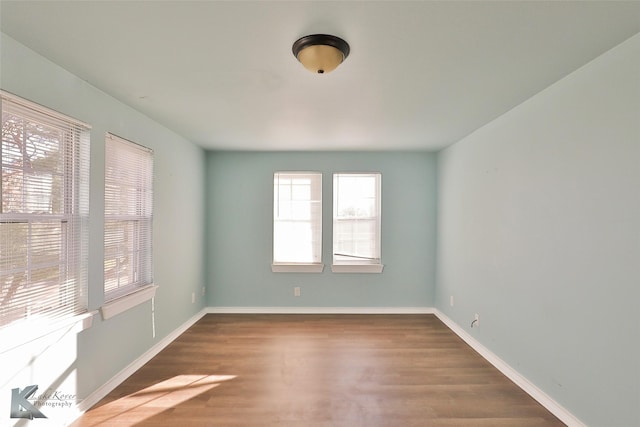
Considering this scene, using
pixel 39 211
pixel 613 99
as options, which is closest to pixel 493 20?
pixel 613 99

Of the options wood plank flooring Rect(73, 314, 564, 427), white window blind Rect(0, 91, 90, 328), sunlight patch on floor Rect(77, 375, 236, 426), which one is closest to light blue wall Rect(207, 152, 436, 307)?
wood plank flooring Rect(73, 314, 564, 427)

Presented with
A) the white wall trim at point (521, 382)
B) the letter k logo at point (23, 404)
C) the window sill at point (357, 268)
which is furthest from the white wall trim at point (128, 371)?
the white wall trim at point (521, 382)

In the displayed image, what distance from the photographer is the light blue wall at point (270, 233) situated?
14.8ft

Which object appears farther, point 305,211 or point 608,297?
point 305,211

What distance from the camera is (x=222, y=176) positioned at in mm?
4508

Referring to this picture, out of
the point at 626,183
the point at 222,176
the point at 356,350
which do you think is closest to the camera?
the point at 626,183

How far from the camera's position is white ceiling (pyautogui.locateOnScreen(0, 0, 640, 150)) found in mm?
1438

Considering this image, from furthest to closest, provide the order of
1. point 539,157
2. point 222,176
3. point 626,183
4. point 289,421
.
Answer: point 222,176 < point 539,157 < point 289,421 < point 626,183

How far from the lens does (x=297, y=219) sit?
4.56 meters

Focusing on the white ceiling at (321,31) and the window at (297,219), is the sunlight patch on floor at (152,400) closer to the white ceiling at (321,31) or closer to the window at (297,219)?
the window at (297,219)

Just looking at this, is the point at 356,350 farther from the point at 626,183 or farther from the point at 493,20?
→ the point at 493,20

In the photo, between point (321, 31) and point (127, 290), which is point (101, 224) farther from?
point (321, 31)

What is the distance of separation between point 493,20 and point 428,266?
3542 millimetres

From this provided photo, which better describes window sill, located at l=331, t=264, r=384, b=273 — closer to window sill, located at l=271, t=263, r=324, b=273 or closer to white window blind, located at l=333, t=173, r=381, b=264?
white window blind, located at l=333, t=173, r=381, b=264
